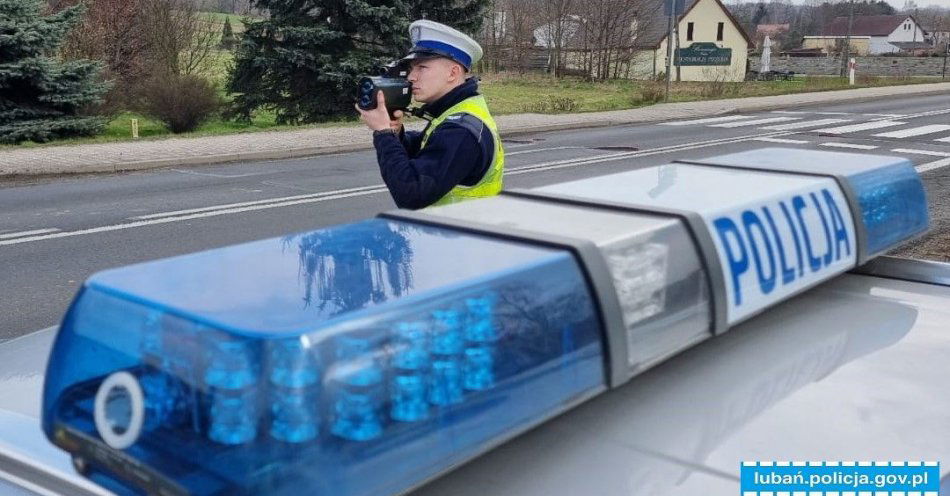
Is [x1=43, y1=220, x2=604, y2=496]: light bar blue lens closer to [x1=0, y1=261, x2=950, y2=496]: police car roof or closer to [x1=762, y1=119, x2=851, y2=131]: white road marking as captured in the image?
[x1=0, y1=261, x2=950, y2=496]: police car roof

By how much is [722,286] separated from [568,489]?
0.62m

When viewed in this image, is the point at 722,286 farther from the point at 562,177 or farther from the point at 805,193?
the point at 562,177

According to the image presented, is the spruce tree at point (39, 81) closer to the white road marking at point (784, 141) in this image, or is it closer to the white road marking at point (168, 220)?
the white road marking at point (168, 220)

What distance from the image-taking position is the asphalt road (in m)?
7.75

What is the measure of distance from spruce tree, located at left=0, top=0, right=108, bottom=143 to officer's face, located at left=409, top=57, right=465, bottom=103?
16691 mm

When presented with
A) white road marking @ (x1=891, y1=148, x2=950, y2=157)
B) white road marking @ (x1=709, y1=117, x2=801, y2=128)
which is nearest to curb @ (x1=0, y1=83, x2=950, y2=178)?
white road marking @ (x1=709, y1=117, x2=801, y2=128)

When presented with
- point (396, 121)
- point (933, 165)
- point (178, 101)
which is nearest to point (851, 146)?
point (933, 165)

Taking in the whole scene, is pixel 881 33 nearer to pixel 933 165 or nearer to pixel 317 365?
pixel 933 165

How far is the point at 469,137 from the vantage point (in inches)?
125

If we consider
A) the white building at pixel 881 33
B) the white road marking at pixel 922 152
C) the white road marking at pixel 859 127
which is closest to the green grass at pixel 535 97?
the white road marking at pixel 859 127

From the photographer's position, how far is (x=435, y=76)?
336 centimetres

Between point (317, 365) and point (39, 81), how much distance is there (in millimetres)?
19303

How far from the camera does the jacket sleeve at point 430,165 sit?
10.1 ft

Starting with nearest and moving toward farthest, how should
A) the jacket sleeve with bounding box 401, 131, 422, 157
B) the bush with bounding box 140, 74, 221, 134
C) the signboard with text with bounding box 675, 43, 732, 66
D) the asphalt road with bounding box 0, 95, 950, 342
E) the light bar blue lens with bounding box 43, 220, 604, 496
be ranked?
the light bar blue lens with bounding box 43, 220, 604, 496, the jacket sleeve with bounding box 401, 131, 422, 157, the asphalt road with bounding box 0, 95, 950, 342, the bush with bounding box 140, 74, 221, 134, the signboard with text with bounding box 675, 43, 732, 66
